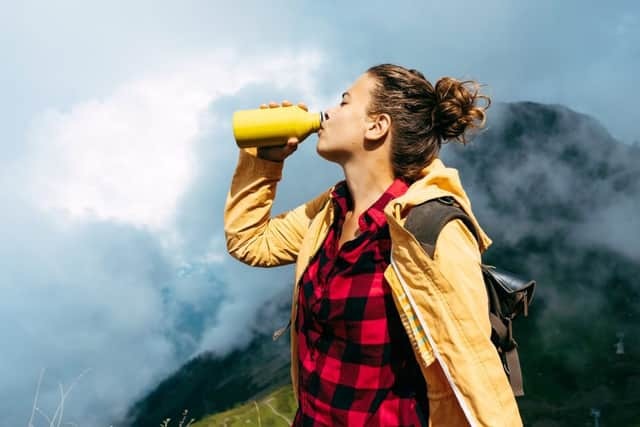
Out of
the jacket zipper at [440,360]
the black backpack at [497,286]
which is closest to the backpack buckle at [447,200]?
the black backpack at [497,286]

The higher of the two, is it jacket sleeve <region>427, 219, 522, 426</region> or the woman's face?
the woman's face

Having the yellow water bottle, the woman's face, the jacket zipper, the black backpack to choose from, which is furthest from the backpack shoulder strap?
the yellow water bottle

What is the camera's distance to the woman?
7.87 ft

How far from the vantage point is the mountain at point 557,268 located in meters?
85.7

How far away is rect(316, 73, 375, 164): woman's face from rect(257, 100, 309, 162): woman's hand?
0.78 feet

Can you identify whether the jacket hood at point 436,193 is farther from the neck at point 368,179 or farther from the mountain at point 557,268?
the mountain at point 557,268

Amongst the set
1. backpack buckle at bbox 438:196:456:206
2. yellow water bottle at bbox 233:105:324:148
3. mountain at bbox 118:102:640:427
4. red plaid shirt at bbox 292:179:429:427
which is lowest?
mountain at bbox 118:102:640:427

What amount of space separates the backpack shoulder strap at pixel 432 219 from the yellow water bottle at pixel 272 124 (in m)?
0.99

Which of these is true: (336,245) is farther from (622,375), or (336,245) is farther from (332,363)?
(622,375)

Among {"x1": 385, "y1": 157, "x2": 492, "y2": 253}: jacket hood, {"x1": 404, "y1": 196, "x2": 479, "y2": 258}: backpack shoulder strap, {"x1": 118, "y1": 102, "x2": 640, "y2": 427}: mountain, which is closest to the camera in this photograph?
{"x1": 404, "y1": 196, "x2": 479, "y2": 258}: backpack shoulder strap

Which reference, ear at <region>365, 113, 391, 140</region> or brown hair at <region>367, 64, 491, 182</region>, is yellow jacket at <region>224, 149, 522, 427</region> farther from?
ear at <region>365, 113, 391, 140</region>

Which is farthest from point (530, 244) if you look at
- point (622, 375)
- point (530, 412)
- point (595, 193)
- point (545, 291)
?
point (530, 412)

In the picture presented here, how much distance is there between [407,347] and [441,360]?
1.13 feet

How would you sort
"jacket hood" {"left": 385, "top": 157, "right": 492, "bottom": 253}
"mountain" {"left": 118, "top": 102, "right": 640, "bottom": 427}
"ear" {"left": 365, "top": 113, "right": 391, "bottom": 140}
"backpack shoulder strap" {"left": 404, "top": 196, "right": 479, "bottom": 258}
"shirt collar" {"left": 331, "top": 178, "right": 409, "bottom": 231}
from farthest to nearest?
"mountain" {"left": 118, "top": 102, "right": 640, "bottom": 427} < "ear" {"left": 365, "top": 113, "right": 391, "bottom": 140} < "shirt collar" {"left": 331, "top": 178, "right": 409, "bottom": 231} < "jacket hood" {"left": 385, "top": 157, "right": 492, "bottom": 253} < "backpack shoulder strap" {"left": 404, "top": 196, "right": 479, "bottom": 258}
